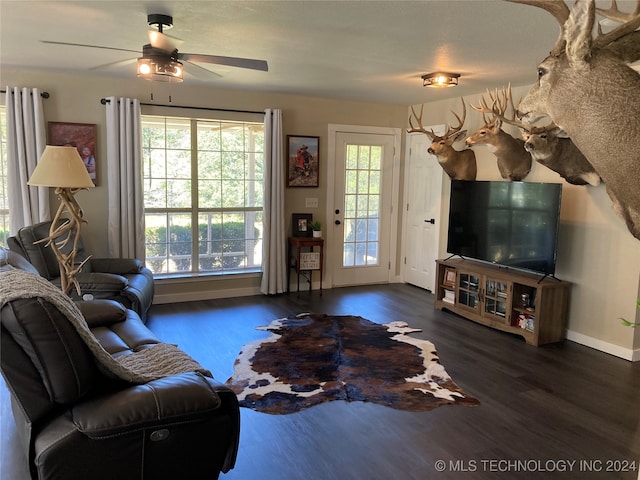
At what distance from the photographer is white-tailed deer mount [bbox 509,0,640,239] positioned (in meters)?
1.36

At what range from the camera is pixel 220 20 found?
10.1ft

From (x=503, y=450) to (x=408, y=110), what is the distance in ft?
16.5

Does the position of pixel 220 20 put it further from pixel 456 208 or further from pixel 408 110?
pixel 408 110

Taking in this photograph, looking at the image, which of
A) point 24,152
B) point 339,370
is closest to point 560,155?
point 339,370

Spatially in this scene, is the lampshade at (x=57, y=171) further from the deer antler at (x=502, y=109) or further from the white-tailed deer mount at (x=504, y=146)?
the white-tailed deer mount at (x=504, y=146)

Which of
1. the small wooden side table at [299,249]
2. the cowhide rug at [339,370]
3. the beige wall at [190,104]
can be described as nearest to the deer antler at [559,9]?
the cowhide rug at [339,370]

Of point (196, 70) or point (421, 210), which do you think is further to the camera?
point (421, 210)

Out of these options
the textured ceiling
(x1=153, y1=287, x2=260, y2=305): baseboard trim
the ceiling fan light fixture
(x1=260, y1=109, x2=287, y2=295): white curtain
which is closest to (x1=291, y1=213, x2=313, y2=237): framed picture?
(x1=260, y1=109, x2=287, y2=295): white curtain

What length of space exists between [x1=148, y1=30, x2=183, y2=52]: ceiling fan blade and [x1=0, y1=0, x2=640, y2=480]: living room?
238 cm

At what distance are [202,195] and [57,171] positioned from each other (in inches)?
96.1

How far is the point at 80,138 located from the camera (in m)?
5.18

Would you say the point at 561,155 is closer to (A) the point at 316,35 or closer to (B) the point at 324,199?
(A) the point at 316,35

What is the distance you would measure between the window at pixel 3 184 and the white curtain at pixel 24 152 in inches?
6.1

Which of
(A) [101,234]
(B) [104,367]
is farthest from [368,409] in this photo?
(A) [101,234]
